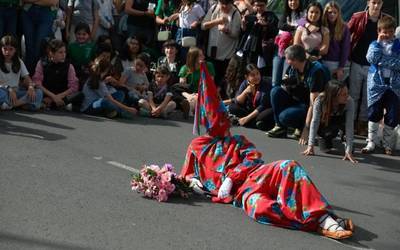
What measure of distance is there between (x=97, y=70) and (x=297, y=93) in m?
2.67

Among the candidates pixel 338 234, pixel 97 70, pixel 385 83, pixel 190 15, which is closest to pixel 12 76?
pixel 97 70

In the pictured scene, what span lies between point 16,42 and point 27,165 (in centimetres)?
296

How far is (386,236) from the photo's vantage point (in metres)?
5.46

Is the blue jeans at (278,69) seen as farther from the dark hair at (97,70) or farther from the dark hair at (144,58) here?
the dark hair at (97,70)

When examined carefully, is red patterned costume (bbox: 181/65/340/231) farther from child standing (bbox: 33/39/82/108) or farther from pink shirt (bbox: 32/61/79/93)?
pink shirt (bbox: 32/61/79/93)

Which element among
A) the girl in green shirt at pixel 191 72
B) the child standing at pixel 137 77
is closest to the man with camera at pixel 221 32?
the girl in green shirt at pixel 191 72

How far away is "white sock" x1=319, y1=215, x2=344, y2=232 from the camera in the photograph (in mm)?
5227

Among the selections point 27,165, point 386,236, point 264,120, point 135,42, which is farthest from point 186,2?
point 386,236

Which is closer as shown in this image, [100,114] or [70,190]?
[70,190]

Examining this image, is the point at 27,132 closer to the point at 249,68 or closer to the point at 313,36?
the point at 249,68

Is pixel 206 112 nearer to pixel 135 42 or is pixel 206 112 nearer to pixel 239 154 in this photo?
pixel 239 154

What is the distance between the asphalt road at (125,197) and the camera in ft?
16.0

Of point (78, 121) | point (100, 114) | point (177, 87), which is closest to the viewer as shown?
point (78, 121)

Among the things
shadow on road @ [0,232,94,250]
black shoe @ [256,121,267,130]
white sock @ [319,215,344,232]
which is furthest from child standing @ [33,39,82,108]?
white sock @ [319,215,344,232]
